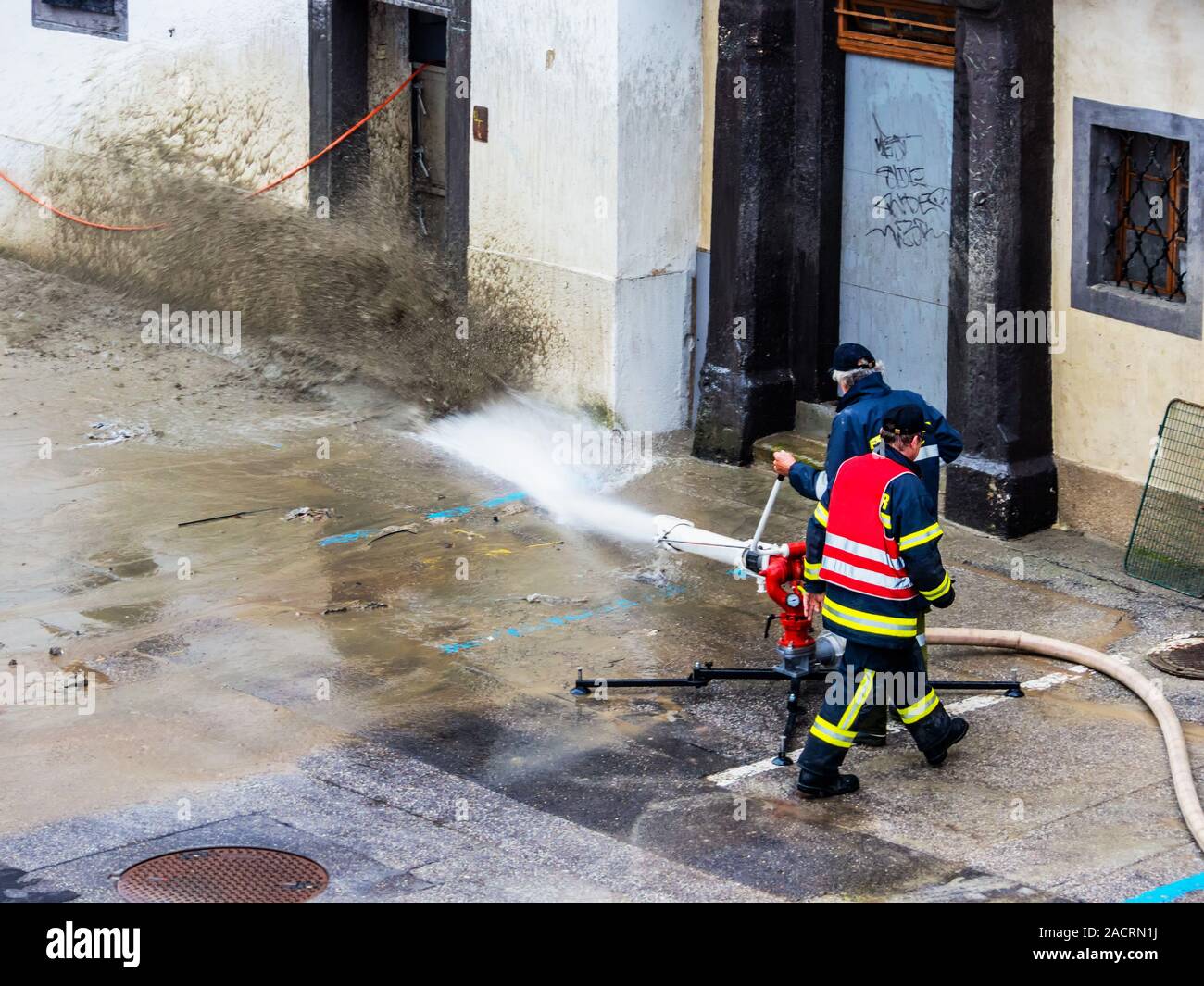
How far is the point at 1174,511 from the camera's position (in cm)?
1102

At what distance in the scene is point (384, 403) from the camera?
1460 cm

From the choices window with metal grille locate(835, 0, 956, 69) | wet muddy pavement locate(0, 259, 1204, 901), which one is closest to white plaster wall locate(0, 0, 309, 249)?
wet muddy pavement locate(0, 259, 1204, 901)

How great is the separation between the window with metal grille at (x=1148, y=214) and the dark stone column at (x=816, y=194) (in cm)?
222

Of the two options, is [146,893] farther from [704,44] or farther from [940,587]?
[704,44]

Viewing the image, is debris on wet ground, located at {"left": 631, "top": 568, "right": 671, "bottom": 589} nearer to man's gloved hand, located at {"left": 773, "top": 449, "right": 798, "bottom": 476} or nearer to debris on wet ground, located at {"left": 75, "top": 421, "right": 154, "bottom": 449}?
man's gloved hand, located at {"left": 773, "top": 449, "right": 798, "bottom": 476}

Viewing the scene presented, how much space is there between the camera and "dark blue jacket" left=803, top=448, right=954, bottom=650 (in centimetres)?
813

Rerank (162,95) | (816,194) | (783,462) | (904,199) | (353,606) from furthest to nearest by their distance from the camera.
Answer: (162,95)
(816,194)
(904,199)
(353,606)
(783,462)

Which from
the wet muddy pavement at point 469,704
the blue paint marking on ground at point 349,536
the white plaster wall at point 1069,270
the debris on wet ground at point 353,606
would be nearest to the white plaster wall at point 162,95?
the wet muddy pavement at point 469,704

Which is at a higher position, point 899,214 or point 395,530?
point 899,214

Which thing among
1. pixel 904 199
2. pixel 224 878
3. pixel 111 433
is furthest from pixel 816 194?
pixel 224 878

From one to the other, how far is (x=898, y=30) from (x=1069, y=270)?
2087 mm

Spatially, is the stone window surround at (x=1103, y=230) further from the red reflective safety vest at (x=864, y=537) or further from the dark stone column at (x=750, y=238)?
the red reflective safety vest at (x=864, y=537)

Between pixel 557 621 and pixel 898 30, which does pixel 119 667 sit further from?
pixel 898 30
